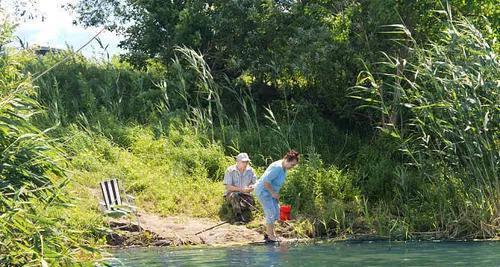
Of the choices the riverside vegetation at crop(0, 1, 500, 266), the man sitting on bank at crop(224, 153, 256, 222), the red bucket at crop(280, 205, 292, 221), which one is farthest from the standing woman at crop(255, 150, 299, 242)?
the man sitting on bank at crop(224, 153, 256, 222)

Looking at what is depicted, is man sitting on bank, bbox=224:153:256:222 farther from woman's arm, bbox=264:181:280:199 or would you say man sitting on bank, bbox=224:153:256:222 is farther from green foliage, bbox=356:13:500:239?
green foliage, bbox=356:13:500:239

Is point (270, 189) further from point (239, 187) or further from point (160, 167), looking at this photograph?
point (160, 167)

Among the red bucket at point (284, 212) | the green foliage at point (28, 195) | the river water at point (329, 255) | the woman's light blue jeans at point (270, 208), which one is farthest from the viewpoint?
the red bucket at point (284, 212)

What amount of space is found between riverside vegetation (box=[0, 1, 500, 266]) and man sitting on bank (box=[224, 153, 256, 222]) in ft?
2.18

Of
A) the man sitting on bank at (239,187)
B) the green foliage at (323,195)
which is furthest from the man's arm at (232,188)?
the green foliage at (323,195)

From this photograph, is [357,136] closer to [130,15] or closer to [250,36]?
[250,36]

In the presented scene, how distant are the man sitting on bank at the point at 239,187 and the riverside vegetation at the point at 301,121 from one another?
0.66 meters

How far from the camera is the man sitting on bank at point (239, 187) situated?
15.4 m

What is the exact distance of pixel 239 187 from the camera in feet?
50.9

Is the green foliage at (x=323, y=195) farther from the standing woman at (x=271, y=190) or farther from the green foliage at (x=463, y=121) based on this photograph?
the green foliage at (x=463, y=121)

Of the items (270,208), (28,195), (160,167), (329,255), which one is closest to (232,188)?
(270,208)

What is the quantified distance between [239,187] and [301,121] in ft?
14.6

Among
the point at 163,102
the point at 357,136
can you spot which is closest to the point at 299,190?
the point at 357,136

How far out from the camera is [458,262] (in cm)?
1138
